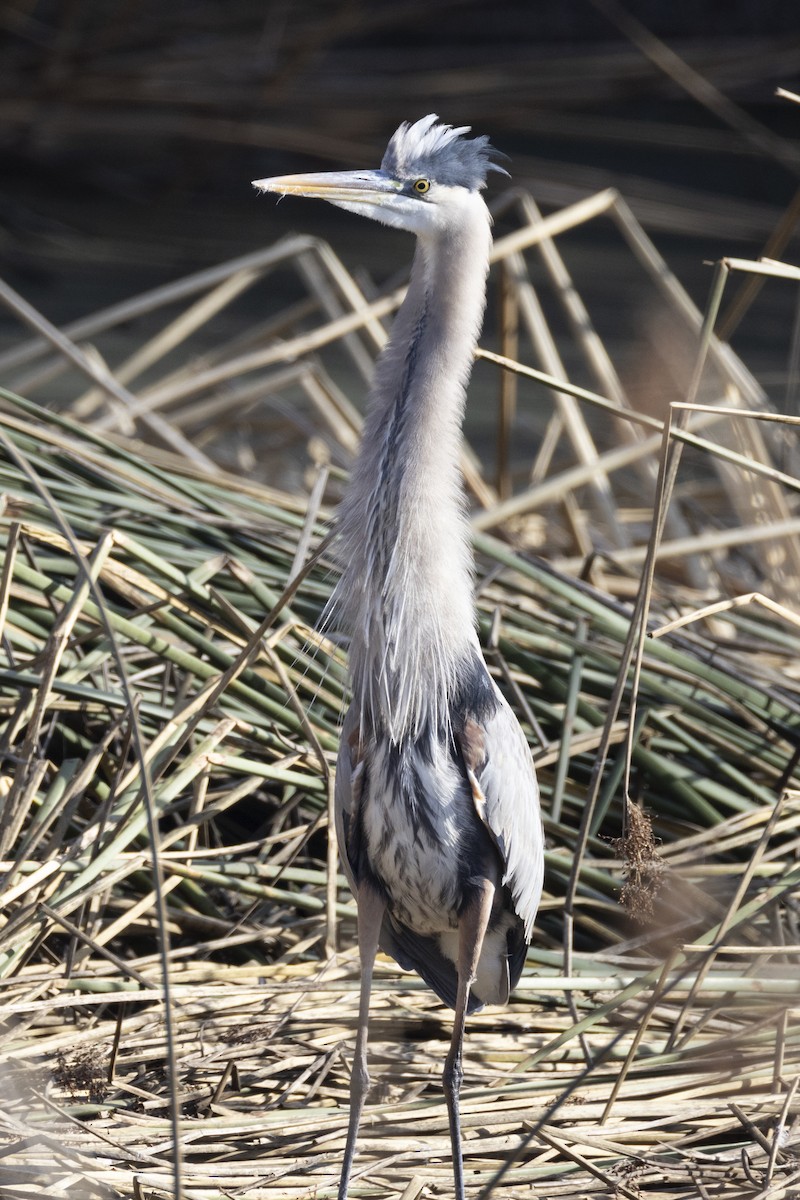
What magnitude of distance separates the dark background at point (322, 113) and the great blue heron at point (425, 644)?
6335mm

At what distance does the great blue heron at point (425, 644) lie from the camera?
6.50 feet

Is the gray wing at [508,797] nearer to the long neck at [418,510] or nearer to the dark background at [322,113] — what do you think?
the long neck at [418,510]

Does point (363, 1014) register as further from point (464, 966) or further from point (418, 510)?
point (418, 510)

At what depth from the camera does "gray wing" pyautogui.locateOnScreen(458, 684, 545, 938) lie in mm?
2043

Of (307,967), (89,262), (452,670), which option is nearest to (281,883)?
(307,967)

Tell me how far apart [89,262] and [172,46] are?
2.24m

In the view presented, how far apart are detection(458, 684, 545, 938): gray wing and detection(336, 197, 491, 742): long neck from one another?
0.07 meters

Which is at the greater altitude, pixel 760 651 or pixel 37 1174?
pixel 760 651

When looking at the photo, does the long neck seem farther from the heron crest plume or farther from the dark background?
the dark background

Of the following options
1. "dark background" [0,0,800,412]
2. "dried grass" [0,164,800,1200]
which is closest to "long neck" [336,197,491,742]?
"dried grass" [0,164,800,1200]

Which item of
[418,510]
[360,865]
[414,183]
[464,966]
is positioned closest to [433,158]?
[414,183]

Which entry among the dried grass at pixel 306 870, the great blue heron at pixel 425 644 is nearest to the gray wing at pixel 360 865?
the great blue heron at pixel 425 644

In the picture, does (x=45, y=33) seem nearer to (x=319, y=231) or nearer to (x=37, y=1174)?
(x=319, y=231)

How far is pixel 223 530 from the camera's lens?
9.52 feet
